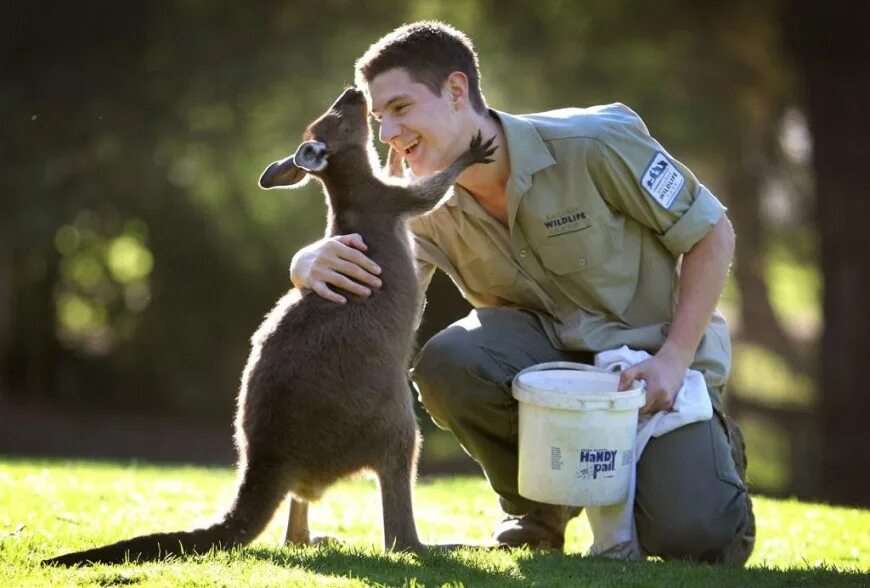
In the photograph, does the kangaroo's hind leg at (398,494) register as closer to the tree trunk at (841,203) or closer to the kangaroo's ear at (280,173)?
the kangaroo's ear at (280,173)

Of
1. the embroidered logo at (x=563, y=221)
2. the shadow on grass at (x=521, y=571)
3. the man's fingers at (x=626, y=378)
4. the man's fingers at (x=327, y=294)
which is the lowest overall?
the shadow on grass at (x=521, y=571)

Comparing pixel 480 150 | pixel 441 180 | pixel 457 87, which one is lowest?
pixel 441 180

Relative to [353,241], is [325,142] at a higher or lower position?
higher

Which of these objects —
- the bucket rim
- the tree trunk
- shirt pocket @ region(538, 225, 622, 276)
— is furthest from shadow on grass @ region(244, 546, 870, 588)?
the tree trunk

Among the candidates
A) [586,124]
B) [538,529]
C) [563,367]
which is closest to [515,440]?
[538,529]

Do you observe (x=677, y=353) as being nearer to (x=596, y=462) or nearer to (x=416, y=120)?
(x=596, y=462)

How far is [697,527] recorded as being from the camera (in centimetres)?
435

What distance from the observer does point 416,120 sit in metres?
4.79

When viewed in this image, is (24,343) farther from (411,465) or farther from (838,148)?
(411,465)

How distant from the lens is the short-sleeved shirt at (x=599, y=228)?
4793mm

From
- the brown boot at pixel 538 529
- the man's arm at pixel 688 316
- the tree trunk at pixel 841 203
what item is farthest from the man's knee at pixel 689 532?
the tree trunk at pixel 841 203

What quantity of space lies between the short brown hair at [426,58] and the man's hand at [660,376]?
124cm

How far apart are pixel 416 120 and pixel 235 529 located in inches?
67.9

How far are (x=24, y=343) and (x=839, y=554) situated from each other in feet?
33.6
